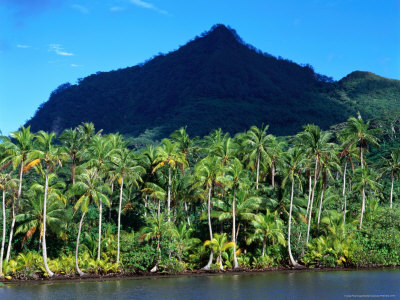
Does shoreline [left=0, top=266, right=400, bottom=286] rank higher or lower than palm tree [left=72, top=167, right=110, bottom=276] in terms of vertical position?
lower

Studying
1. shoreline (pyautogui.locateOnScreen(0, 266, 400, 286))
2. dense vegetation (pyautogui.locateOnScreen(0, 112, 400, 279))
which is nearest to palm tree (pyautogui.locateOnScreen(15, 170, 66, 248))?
dense vegetation (pyautogui.locateOnScreen(0, 112, 400, 279))

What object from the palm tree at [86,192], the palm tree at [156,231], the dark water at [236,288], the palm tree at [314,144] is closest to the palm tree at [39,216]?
the palm tree at [86,192]

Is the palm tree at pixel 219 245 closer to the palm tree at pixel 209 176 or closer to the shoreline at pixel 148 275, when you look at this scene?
the palm tree at pixel 209 176

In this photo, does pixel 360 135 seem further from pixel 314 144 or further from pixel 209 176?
pixel 209 176

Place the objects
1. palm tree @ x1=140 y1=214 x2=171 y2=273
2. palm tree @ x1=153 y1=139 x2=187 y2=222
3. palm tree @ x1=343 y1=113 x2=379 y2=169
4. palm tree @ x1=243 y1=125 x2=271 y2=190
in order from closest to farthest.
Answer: palm tree @ x1=140 y1=214 x2=171 y2=273, palm tree @ x1=153 y1=139 x2=187 y2=222, palm tree @ x1=243 y1=125 x2=271 y2=190, palm tree @ x1=343 y1=113 x2=379 y2=169

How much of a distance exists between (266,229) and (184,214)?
13.1 m

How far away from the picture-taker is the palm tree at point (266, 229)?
178ft

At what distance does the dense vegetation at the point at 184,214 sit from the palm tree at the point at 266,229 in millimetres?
135

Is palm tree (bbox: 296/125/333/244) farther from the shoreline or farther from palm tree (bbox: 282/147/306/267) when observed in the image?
the shoreline

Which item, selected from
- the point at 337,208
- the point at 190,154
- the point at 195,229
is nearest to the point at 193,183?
the point at 195,229

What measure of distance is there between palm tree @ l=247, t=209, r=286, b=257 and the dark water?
5.22 m

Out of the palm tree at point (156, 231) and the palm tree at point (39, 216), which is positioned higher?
the palm tree at point (39, 216)

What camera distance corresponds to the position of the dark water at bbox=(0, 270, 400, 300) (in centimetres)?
3738

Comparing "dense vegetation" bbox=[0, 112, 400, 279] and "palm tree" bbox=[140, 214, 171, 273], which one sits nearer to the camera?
"dense vegetation" bbox=[0, 112, 400, 279]
